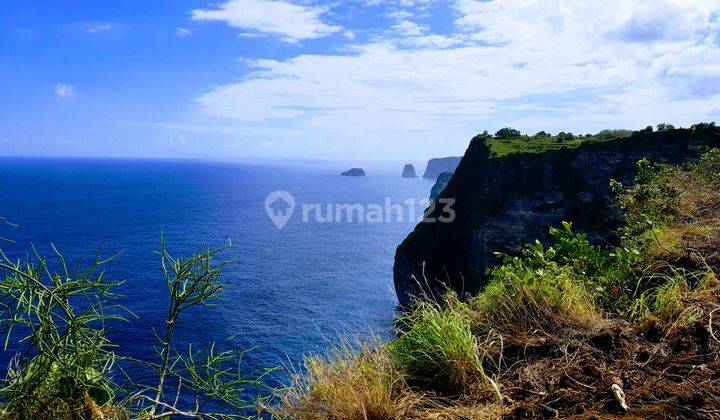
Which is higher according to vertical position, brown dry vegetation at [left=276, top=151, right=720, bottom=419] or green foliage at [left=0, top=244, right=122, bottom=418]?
green foliage at [left=0, top=244, right=122, bottom=418]

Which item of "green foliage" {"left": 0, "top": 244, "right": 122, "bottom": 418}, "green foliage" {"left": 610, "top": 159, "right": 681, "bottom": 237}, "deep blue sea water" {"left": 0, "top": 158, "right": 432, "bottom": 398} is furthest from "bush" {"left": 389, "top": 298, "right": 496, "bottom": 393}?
"green foliage" {"left": 610, "top": 159, "right": 681, "bottom": 237}

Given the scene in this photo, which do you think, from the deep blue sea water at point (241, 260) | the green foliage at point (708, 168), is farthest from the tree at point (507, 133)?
the green foliage at point (708, 168)

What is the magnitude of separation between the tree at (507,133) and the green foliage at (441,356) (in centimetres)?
7378

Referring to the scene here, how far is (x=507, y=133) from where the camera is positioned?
244 feet

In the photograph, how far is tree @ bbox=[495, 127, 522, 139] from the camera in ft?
241

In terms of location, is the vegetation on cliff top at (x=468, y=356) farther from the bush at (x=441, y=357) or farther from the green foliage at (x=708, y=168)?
the green foliage at (x=708, y=168)

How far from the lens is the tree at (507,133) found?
73.4 meters

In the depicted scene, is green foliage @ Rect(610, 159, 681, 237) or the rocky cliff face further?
the rocky cliff face

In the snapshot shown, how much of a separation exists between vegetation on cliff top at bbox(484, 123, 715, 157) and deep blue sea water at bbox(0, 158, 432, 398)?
2671 cm

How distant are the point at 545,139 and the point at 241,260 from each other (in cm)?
5371

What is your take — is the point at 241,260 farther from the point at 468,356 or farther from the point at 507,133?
the point at 468,356

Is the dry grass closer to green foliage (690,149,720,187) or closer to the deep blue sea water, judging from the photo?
the deep blue sea water

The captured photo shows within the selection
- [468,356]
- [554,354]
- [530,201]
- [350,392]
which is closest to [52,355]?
[350,392]

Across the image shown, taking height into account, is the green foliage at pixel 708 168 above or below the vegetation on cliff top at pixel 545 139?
below
